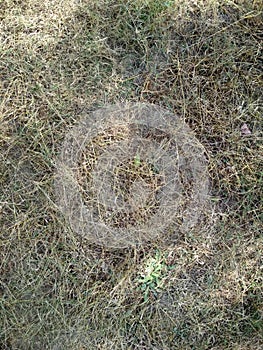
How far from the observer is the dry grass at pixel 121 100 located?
2.26m

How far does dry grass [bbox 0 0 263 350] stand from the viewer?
7.43 ft

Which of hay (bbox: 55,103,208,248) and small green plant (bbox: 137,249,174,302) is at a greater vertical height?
hay (bbox: 55,103,208,248)

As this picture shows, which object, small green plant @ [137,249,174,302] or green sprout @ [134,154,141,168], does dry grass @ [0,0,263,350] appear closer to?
small green plant @ [137,249,174,302]

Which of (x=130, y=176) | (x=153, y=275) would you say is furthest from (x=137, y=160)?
(x=153, y=275)

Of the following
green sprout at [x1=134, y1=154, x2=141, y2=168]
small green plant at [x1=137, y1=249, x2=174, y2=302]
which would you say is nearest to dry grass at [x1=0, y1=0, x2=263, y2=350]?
small green plant at [x1=137, y1=249, x2=174, y2=302]

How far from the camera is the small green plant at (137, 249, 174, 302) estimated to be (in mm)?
2277

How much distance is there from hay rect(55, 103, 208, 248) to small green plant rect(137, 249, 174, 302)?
0.10m

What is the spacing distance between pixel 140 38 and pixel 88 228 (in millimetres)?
894

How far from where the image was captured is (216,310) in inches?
89.2

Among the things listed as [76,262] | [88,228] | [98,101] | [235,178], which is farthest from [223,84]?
[76,262]

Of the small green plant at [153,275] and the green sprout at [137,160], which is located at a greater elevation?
the green sprout at [137,160]

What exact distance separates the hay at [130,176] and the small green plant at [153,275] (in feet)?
0.32

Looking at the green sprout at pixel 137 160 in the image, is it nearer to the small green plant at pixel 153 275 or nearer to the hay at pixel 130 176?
the hay at pixel 130 176

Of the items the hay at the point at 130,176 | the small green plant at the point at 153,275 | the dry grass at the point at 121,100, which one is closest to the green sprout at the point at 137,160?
the hay at the point at 130,176
